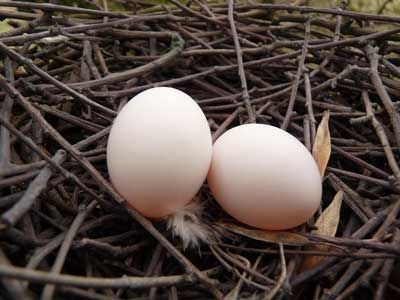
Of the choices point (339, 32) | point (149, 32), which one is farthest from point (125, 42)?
point (339, 32)

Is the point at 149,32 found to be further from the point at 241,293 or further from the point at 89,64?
the point at 241,293

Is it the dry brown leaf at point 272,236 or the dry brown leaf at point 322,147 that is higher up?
the dry brown leaf at point 322,147

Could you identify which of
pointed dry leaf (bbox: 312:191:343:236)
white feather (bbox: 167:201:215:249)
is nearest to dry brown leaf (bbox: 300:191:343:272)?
pointed dry leaf (bbox: 312:191:343:236)

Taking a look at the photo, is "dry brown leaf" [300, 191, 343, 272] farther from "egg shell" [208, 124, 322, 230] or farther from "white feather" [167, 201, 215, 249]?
"white feather" [167, 201, 215, 249]

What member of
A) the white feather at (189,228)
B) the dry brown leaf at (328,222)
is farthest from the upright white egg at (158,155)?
the dry brown leaf at (328,222)

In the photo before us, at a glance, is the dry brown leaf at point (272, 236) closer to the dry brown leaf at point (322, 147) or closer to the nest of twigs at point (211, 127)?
the nest of twigs at point (211, 127)
